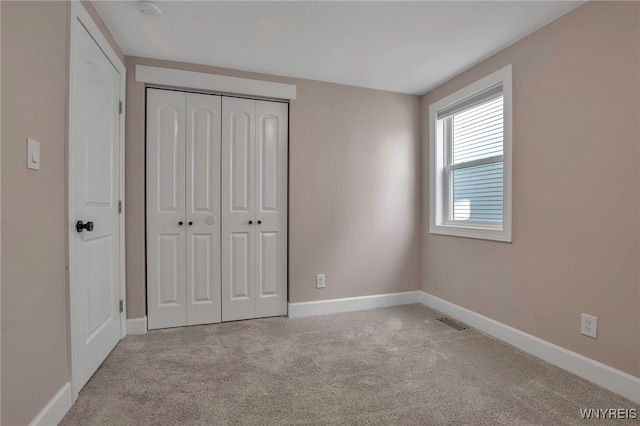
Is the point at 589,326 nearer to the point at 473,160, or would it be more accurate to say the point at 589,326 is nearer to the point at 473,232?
the point at 473,232

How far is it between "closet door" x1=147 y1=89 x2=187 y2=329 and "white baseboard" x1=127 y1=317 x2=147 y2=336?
76mm

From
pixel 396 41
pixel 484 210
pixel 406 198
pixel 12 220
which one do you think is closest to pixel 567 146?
pixel 484 210

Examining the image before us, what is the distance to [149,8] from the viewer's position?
1.97m

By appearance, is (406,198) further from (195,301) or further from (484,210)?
(195,301)

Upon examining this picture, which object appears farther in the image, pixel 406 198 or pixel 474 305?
pixel 406 198

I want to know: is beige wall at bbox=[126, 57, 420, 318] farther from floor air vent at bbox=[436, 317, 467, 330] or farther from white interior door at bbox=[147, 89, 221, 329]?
floor air vent at bbox=[436, 317, 467, 330]

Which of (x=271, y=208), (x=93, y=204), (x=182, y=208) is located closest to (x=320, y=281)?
(x=271, y=208)

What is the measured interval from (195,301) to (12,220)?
177cm

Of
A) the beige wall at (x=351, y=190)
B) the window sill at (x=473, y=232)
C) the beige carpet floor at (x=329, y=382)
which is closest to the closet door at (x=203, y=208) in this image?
the beige carpet floor at (x=329, y=382)

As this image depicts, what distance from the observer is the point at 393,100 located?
343 cm

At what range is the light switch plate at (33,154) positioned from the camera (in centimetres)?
132

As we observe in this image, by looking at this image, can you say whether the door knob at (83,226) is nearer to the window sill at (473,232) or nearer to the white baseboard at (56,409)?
the white baseboard at (56,409)

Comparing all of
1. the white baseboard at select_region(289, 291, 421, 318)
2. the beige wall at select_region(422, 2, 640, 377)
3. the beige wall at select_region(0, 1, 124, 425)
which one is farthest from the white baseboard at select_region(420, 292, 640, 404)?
the beige wall at select_region(0, 1, 124, 425)

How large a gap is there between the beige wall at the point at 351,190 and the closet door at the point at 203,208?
0.41 metres
